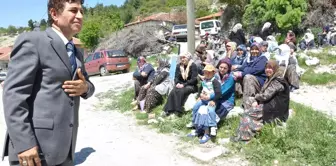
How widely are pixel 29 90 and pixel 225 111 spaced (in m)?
4.30

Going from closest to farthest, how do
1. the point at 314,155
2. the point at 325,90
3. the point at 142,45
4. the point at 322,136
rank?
the point at 314,155, the point at 322,136, the point at 325,90, the point at 142,45

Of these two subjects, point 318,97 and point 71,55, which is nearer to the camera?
point 71,55

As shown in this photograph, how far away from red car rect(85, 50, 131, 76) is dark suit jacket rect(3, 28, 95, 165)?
580 inches

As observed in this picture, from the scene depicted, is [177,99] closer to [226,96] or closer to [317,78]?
[226,96]

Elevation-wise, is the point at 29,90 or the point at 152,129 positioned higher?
the point at 29,90

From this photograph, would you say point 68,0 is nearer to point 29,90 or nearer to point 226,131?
point 29,90

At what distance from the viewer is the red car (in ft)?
54.3

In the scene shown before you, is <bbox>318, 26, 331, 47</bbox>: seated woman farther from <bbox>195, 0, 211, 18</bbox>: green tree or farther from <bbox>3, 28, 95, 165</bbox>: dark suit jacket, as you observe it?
<bbox>195, 0, 211, 18</bbox>: green tree

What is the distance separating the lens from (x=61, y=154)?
6.42ft

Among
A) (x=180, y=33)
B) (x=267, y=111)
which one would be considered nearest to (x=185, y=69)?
(x=267, y=111)

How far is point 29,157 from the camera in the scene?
179 cm

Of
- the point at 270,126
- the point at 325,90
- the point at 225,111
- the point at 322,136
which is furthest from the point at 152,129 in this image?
the point at 325,90

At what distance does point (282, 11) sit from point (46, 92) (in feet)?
51.3

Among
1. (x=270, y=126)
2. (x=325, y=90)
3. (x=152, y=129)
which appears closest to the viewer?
(x=270, y=126)
